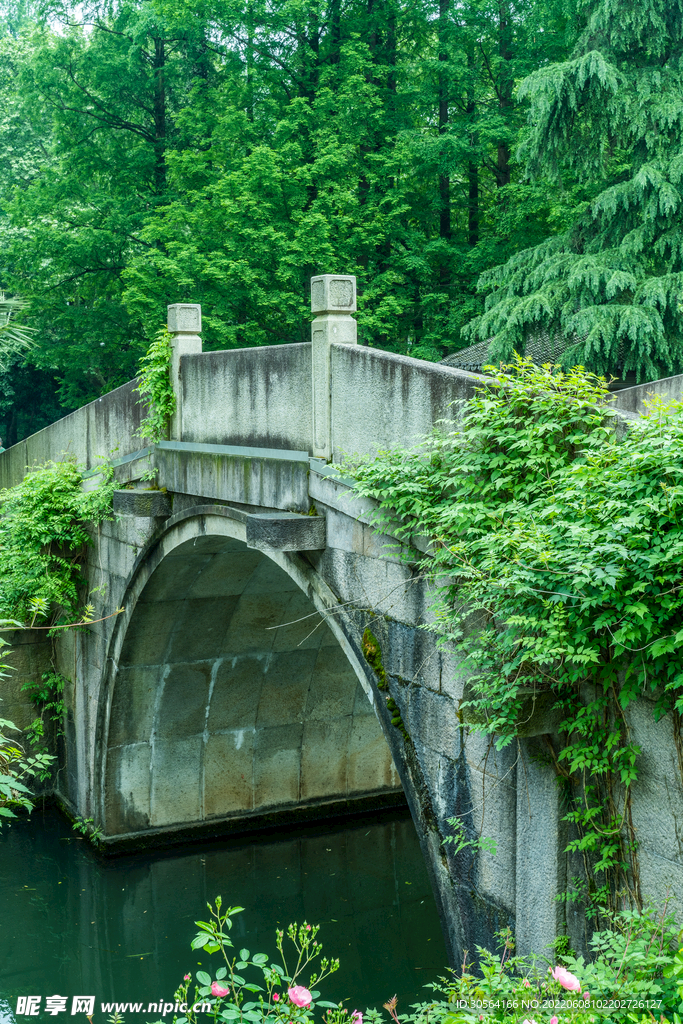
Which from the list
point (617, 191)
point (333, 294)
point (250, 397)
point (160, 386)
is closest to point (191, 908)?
point (160, 386)

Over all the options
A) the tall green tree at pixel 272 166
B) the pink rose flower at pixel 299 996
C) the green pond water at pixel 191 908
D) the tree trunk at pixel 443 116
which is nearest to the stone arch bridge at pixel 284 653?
the green pond water at pixel 191 908

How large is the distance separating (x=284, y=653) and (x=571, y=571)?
8402 mm

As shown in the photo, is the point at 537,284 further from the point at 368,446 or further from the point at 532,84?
the point at 368,446

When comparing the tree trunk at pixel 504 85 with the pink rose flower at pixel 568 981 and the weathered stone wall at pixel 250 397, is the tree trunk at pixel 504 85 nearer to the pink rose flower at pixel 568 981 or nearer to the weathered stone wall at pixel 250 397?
the weathered stone wall at pixel 250 397

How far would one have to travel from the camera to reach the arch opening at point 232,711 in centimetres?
1077

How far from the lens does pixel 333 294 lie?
6.15 m

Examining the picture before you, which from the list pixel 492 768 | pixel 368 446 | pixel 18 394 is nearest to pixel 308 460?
pixel 368 446

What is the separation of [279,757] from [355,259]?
842 centimetres

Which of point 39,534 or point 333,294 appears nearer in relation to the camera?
point 333,294

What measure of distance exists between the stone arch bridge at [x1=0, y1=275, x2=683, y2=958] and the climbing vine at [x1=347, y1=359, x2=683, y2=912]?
145mm

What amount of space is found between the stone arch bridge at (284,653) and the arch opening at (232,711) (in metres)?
0.02

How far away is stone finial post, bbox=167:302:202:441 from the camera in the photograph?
28.2 ft

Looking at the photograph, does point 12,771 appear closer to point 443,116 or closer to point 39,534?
point 39,534

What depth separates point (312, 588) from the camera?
6.50 m
